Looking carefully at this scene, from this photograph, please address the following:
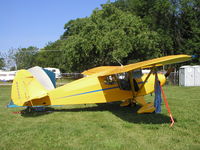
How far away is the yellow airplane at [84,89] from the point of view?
709cm

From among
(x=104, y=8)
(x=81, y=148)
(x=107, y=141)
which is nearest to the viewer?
(x=81, y=148)

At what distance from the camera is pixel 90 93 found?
26.1 feet

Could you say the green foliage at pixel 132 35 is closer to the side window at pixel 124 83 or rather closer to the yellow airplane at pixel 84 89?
the side window at pixel 124 83

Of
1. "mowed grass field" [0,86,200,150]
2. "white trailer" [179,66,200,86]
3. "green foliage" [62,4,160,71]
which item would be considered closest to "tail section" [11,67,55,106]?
"mowed grass field" [0,86,200,150]

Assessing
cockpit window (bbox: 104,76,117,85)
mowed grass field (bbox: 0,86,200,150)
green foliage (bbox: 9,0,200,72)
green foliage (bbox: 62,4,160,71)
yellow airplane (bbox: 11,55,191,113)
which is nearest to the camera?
mowed grass field (bbox: 0,86,200,150)

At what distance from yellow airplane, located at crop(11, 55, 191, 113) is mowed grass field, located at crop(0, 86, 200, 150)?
0.56m

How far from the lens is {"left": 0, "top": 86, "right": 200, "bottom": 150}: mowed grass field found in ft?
15.0

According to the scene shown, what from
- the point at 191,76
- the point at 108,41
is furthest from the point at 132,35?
the point at 191,76

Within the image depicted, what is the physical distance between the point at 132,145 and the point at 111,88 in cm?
390

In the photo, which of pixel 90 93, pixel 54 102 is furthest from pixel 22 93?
pixel 90 93

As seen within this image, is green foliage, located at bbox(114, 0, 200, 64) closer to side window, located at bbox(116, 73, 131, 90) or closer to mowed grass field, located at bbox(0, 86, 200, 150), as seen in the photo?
side window, located at bbox(116, 73, 131, 90)

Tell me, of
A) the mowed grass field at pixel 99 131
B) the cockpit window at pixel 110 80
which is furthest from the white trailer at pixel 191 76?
the cockpit window at pixel 110 80

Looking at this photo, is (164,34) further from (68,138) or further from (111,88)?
(68,138)

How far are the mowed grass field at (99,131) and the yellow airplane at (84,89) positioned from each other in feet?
1.84
